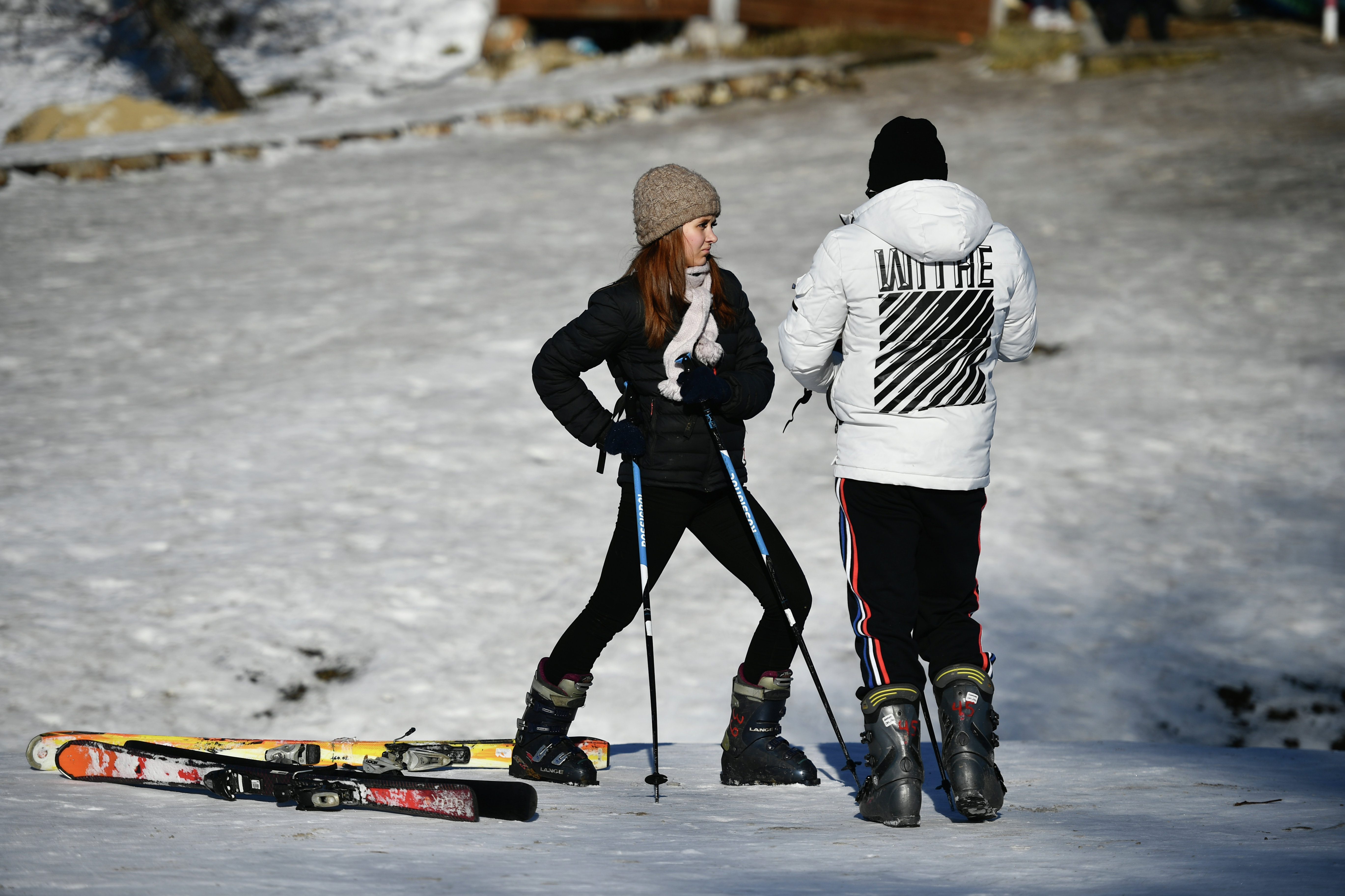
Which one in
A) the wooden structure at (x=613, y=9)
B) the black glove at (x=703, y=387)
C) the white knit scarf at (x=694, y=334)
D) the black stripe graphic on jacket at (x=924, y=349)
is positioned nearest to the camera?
the black stripe graphic on jacket at (x=924, y=349)

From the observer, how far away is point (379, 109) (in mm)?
18359

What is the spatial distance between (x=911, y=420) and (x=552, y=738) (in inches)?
67.9

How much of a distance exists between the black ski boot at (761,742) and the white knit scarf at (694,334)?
108cm

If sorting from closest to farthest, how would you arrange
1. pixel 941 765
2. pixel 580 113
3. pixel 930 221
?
pixel 930 221, pixel 941 765, pixel 580 113

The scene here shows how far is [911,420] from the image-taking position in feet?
11.6

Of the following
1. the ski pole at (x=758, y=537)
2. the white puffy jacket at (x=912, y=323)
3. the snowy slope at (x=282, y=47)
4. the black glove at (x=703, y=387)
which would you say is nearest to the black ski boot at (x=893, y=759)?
the ski pole at (x=758, y=537)

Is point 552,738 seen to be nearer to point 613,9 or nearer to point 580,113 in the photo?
point 580,113

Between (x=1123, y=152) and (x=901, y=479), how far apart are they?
11.3 metres

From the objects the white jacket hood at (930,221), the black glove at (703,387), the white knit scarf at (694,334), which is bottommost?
the black glove at (703,387)

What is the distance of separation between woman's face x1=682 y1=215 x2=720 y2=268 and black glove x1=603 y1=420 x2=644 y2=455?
583 millimetres

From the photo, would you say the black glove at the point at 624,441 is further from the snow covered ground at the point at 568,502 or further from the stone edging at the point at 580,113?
the stone edging at the point at 580,113

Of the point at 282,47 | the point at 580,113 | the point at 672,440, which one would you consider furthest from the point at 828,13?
the point at 672,440

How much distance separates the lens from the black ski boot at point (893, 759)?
3.44 meters

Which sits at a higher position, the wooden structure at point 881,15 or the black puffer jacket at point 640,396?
the wooden structure at point 881,15
